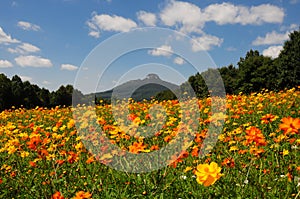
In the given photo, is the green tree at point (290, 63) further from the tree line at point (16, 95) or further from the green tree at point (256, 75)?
the tree line at point (16, 95)

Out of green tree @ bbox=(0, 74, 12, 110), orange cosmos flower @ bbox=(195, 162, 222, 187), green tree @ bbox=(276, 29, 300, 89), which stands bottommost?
orange cosmos flower @ bbox=(195, 162, 222, 187)

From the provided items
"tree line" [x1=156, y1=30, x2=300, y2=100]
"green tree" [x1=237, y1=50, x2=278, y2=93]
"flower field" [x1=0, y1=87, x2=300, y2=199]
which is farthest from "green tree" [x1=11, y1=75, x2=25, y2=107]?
"flower field" [x1=0, y1=87, x2=300, y2=199]

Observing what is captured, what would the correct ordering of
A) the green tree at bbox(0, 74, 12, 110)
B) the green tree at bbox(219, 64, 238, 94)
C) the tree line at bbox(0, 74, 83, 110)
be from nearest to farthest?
the green tree at bbox(0, 74, 12, 110)
the tree line at bbox(0, 74, 83, 110)
the green tree at bbox(219, 64, 238, 94)

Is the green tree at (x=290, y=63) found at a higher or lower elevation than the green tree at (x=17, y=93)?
higher

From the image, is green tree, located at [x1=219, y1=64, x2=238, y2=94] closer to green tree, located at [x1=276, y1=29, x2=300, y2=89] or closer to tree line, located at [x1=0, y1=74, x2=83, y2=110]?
green tree, located at [x1=276, y1=29, x2=300, y2=89]

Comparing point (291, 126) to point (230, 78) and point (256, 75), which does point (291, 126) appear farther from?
point (230, 78)

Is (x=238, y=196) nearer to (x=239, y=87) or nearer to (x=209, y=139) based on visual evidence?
(x=209, y=139)

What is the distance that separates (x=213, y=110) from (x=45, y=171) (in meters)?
3.02

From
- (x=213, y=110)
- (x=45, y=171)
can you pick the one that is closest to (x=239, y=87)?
(x=213, y=110)

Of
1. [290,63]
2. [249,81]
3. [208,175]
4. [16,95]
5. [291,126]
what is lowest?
[208,175]

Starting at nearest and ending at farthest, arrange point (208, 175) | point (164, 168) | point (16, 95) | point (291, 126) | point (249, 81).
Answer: point (208, 175) → point (291, 126) → point (164, 168) → point (16, 95) → point (249, 81)

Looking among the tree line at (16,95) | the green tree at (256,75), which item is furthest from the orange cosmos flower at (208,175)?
the green tree at (256,75)

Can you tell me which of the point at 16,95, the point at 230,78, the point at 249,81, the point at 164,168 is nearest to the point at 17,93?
the point at 16,95

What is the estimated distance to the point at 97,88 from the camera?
3711 mm
